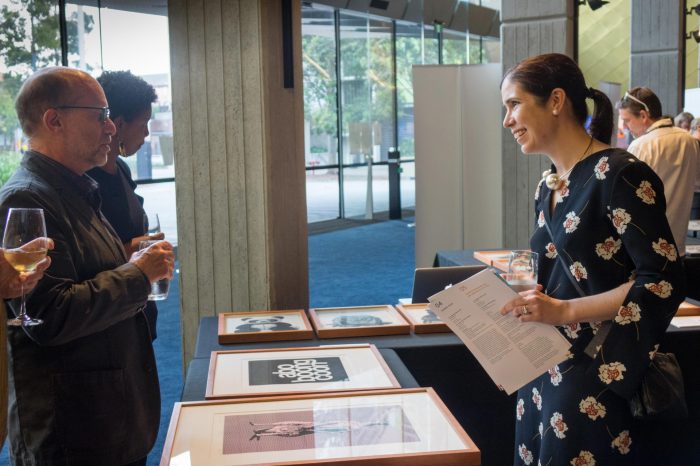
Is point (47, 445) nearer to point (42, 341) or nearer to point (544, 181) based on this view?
point (42, 341)

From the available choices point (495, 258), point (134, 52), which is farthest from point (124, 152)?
point (134, 52)

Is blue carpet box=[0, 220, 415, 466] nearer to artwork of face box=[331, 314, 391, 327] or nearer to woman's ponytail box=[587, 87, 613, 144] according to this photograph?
artwork of face box=[331, 314, 391, 327]

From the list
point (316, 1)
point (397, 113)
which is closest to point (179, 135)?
point (316, 1)

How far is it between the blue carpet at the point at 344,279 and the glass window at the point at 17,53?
7.24 ft

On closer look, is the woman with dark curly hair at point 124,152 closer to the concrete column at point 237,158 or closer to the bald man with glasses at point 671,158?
the concrete column at point 237,158

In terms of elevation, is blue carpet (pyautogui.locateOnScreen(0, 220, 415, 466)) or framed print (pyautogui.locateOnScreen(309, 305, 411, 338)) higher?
framed print (pyautogui.locateOnScreen(309, 305, 411, 338))

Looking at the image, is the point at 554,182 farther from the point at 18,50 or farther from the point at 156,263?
the point at 18,50

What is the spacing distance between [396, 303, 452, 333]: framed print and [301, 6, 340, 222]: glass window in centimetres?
983

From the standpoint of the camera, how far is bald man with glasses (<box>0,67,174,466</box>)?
6.03ft

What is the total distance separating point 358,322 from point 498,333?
1.09m

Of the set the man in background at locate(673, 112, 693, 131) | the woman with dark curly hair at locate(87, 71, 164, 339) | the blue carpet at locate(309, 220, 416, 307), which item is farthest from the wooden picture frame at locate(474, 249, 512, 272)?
the man in background at locate(673, 112, 693, 131)

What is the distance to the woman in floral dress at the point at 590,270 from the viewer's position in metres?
1.91

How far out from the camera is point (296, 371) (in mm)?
2277

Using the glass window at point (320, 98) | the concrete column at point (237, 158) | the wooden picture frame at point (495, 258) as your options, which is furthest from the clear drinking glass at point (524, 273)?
the glass window at point (320, 98)
